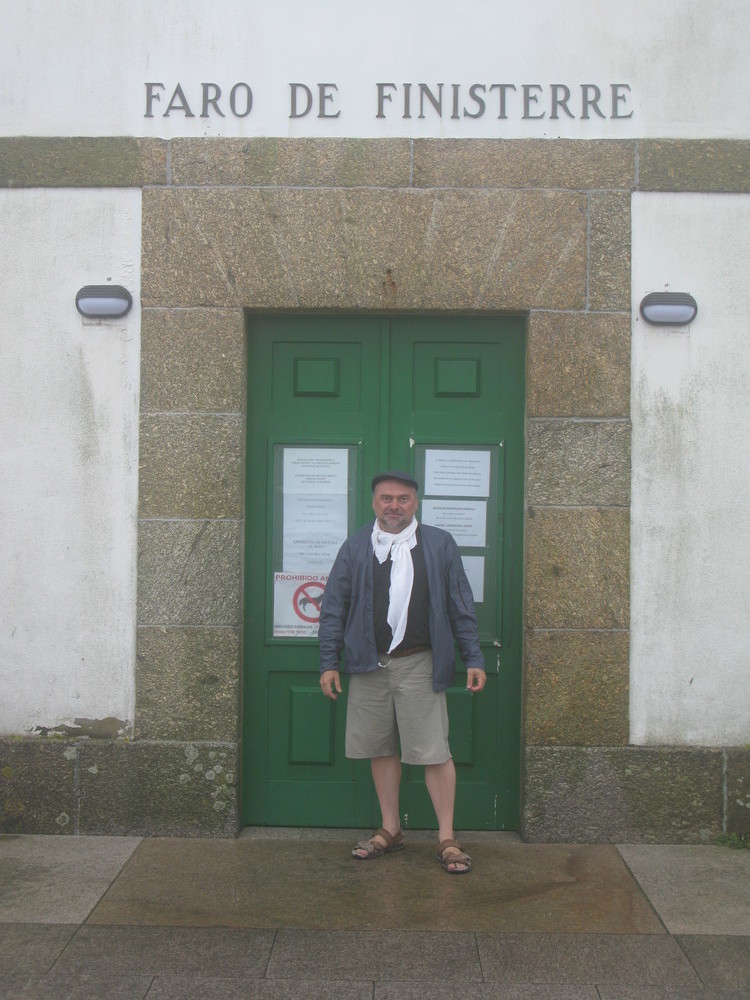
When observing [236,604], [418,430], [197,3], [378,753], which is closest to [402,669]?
[378,753]

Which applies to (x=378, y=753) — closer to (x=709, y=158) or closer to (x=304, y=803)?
(x=304, y=803)

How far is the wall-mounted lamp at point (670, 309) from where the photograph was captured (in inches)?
190

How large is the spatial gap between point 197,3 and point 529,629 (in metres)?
3.40

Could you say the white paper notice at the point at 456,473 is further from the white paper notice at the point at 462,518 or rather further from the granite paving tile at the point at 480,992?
the granite paving tile at the point at 480,992

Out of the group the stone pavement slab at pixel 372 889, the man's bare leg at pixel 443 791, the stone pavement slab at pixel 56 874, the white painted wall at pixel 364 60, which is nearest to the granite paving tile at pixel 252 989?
the stone pavement slab at pixel 372 889

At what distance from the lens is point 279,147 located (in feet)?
16.2

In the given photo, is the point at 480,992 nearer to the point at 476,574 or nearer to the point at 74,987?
the point at 74,987

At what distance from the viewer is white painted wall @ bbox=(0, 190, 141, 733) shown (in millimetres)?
4938

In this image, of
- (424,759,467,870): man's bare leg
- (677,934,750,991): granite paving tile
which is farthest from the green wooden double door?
(677,934,750,991): granite paving tile

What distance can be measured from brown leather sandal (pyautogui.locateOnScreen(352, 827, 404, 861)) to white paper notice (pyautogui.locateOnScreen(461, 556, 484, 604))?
1.19 meters

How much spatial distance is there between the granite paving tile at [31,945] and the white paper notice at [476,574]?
2335mm

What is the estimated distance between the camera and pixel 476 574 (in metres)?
5.10

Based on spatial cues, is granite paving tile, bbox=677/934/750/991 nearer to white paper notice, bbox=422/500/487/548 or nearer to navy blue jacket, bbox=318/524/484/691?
navy blue jacket, bbox=318/524/484/691

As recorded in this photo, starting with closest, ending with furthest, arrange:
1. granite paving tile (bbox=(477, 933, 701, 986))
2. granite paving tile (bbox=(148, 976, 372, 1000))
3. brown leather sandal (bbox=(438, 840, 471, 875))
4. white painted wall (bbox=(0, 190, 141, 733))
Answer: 1. granite paving tile (bbox=(148, 976, 372, 1000))
2. granite paving tile (bbox=(477, 933, 701, 986))
3. brown leather sandal (bbox=(438, 840, 471, 875))
4. white painted wall (bbox=(0, 190, 141, 733))
